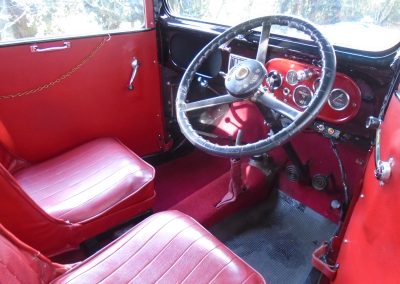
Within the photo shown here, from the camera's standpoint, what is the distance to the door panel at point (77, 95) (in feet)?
4.73

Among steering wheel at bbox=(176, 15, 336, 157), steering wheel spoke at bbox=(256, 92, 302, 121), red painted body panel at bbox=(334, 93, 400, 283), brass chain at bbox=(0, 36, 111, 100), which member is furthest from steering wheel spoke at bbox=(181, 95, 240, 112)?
brass chain at bbox=(0, 36, 111, 100)

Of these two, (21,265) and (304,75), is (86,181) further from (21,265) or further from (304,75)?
(304,75)

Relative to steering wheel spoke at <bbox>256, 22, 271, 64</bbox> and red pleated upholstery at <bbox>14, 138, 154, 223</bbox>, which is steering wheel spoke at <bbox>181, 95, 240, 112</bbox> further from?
red pleated upholstery at <bbox>14, 138, 154, 223</bbox>

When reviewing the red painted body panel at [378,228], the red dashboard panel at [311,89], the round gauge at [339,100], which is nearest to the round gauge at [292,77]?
the red dashboard panel at [311,89]

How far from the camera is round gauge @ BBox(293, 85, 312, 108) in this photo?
116 cm

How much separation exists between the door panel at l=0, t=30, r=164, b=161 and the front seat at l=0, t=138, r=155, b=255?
0.13 metres

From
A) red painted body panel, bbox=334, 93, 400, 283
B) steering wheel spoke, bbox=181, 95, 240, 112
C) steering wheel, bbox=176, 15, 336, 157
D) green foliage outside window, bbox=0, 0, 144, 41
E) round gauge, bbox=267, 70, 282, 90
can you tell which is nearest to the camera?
red painted body panel, bbox=334, 93, 400, 283

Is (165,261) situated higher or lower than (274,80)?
lower

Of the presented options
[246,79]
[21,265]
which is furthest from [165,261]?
[246,79]

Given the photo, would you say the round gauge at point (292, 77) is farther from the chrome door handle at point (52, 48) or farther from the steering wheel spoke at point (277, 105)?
the chrome door handle at point (52, 48)

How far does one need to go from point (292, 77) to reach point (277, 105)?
0.95 feet

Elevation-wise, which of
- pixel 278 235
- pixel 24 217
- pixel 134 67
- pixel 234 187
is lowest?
pixel 278 235

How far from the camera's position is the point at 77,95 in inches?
63.7

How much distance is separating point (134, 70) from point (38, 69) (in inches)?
18.9
